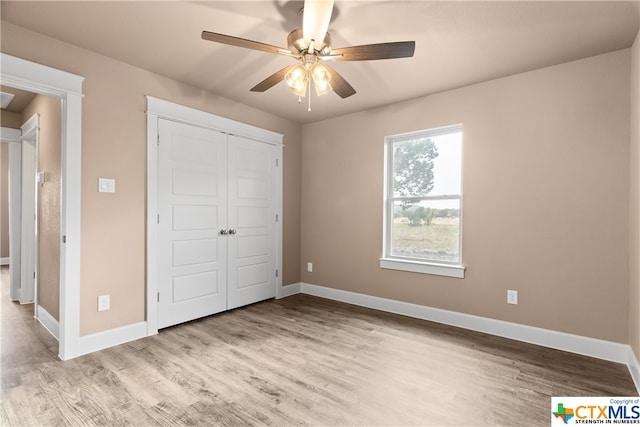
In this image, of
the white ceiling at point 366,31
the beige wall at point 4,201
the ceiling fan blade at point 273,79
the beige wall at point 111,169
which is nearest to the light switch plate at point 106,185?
the beige wall at point 111,169

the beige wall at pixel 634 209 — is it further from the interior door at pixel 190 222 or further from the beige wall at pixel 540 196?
the interior door at pixel 190 222

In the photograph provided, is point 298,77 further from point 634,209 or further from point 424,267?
point 634,209

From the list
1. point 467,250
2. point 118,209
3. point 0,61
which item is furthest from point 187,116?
point 467,250

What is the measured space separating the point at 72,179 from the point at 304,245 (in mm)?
2967

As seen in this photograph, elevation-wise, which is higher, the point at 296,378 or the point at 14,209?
the point at 14,209

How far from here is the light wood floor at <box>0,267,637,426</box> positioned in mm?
1904

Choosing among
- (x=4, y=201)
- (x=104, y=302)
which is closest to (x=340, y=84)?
(x=104, y=302)

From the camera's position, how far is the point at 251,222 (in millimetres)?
4180

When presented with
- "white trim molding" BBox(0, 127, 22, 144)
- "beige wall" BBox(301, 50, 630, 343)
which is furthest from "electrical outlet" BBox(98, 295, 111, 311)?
"white trim molding" BBox(0, 127, 22, 144)

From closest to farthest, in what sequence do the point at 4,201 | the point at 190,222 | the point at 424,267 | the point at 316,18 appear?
the point at 316,18 → the point at 190,222 → the point at 424,267 → the point at 4,201

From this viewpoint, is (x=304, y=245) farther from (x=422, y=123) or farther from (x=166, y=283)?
(x=422, y=123)

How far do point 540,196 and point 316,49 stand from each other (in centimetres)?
245

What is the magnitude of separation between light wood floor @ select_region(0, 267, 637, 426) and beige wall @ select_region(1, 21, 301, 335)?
0.49 m

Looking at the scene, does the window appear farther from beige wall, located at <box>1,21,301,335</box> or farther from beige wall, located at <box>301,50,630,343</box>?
beige wall, located at <box>1,21,301,335</box>
